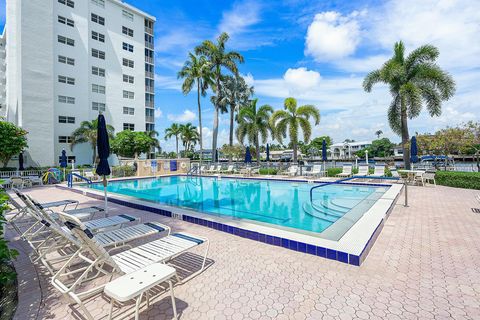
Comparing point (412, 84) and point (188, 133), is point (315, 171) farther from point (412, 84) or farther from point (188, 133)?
point (188, 133)

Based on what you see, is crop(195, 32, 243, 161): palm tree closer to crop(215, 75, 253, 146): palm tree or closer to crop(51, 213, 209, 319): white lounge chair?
crop(215, 75, 253, 146): palm tree

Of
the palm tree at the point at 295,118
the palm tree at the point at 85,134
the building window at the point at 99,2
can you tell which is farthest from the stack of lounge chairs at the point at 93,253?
the building window at the point at 99,2

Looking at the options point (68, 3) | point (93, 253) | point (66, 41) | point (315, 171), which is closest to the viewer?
point (93, 253)

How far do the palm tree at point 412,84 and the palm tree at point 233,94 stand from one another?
1520cm

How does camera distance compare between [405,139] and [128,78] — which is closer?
[405,139]

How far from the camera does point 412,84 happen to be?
1551 cm

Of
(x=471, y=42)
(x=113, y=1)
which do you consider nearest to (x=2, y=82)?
(x=113, y=1)

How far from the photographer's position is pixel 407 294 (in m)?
2.94

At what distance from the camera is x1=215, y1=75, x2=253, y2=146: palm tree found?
27188 mm

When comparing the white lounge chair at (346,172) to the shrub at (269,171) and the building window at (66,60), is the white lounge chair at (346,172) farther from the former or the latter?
the building window at (66,60)

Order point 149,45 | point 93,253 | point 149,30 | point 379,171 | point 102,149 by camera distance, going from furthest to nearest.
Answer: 1. point 149,30
2. point 149,45
3. point 379,171
4. point 102,149
5. point 93,253

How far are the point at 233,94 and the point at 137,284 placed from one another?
26883mm

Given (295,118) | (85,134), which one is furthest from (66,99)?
(295,118)

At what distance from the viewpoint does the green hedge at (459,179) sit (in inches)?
422
